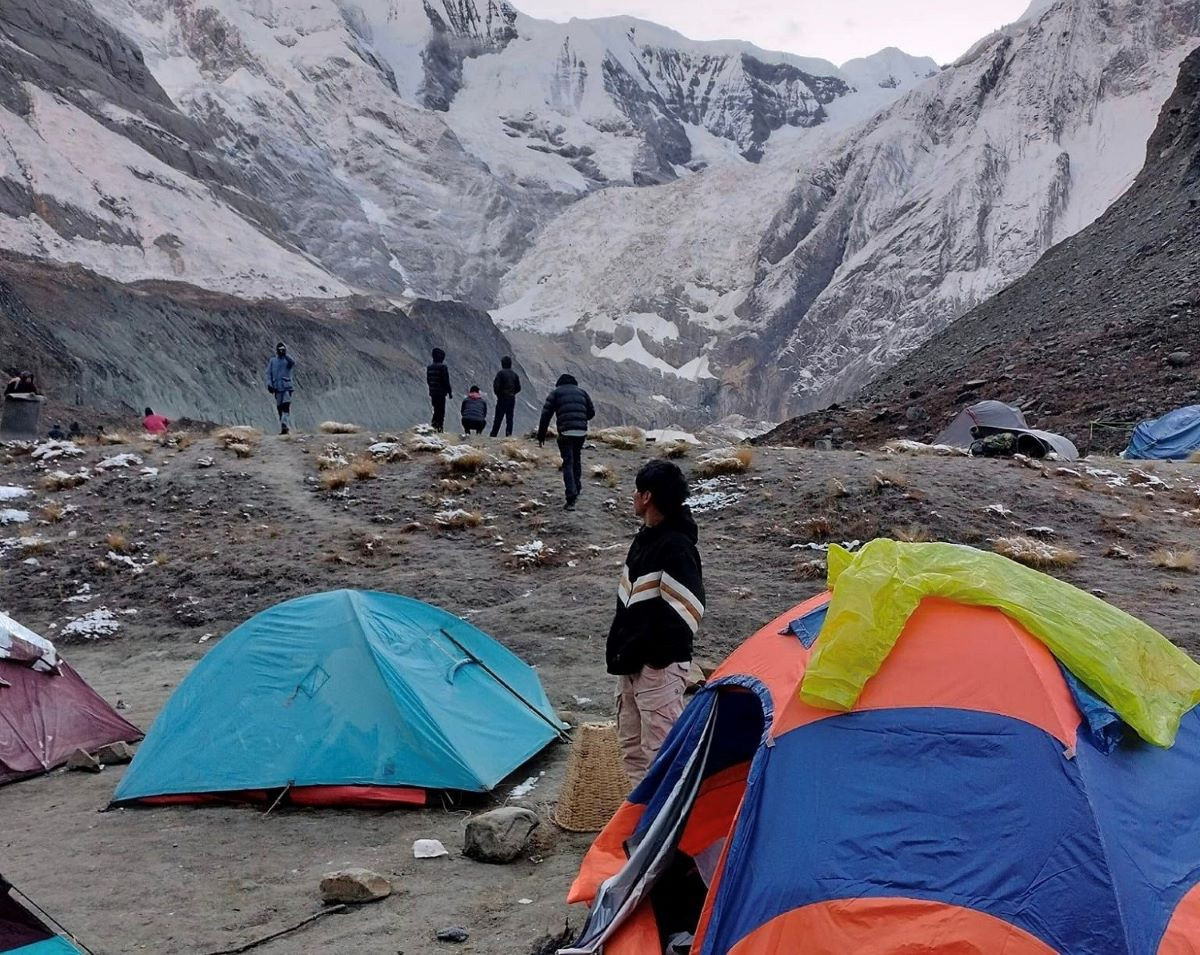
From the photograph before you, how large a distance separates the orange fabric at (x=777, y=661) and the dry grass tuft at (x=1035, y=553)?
7.37 m

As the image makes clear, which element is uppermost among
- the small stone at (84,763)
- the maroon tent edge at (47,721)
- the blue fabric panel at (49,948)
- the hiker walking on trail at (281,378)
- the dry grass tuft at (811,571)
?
the hiker walking on trail at (281,378)

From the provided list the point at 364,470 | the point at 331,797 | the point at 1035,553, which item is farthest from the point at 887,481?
the point at 331,797

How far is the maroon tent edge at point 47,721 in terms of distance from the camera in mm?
7391

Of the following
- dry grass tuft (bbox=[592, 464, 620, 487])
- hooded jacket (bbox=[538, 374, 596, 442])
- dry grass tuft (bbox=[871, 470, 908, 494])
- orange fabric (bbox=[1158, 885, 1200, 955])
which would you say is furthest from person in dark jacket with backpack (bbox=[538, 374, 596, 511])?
orange fabric (bbox=[1158, 885, 1200, 955])

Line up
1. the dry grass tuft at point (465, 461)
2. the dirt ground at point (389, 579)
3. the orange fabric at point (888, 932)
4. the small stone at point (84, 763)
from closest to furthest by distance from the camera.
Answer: the orange fabric at point (888, 932) → the dirt ground at point (389, 579) → the small stone at point (84, 763) → the dry grass tuft at point (465, 461)

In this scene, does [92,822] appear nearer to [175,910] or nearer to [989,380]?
[175,910]

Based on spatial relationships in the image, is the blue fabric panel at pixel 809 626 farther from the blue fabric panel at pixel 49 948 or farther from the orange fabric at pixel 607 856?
the blue fabric panel at pixel 49 948

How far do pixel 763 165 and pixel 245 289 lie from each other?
92.4 meters

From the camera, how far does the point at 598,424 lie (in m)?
94.9

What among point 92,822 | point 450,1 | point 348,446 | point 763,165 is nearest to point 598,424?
point 763,165

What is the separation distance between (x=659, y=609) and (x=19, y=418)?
1845 centimetres

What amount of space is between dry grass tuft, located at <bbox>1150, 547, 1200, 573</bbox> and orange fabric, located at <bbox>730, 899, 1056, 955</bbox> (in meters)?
9.54

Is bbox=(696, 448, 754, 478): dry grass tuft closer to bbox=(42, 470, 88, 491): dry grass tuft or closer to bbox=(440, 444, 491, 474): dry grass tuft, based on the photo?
bbox=(440, 444, 491, 474): dry grass tuft

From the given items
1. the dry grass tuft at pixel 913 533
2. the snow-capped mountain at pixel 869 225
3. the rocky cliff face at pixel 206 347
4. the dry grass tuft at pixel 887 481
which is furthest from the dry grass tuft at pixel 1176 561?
the snow-capped mountain at pixel 869 225
